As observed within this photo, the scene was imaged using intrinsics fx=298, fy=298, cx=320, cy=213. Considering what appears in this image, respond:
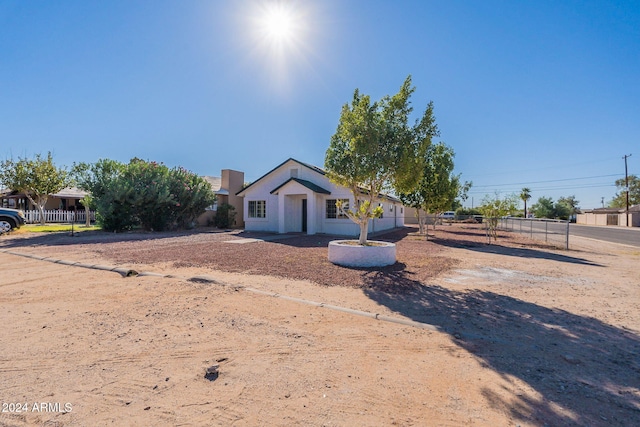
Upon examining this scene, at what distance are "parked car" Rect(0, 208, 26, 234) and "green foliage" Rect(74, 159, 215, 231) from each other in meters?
3.47

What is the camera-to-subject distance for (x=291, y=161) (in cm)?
2072

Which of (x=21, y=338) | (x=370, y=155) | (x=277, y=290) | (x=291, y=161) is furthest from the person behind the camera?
(x=291, y=161)

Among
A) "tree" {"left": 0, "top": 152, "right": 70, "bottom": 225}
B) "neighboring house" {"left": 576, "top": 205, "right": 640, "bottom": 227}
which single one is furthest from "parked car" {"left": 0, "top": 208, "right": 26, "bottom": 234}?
"neighboring house" {"left": 576, "top": 205, "right": 640, "bottom": 227}

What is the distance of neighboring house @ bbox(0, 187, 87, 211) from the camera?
94.4 ft

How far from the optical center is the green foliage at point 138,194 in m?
17.8

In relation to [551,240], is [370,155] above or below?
above

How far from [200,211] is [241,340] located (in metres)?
20.2

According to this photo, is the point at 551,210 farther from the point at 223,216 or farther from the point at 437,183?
the point at 223,216

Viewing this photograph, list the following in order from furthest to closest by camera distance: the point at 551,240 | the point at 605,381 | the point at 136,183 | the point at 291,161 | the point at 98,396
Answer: the point at 291,161, the point at 136,183, the point at 551,240, the point at 605,381, the point at 98,396

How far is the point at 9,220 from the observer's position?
16.5m

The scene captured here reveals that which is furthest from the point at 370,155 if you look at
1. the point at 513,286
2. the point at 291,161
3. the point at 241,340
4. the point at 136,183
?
the point at 136,183

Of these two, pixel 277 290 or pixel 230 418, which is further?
pixel 277 290

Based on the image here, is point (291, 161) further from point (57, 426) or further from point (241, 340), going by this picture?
point (57, 426)

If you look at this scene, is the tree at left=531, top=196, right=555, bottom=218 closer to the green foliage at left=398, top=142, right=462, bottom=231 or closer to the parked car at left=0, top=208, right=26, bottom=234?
the green foliage at left=398, top=142, right=462, bottom=231
